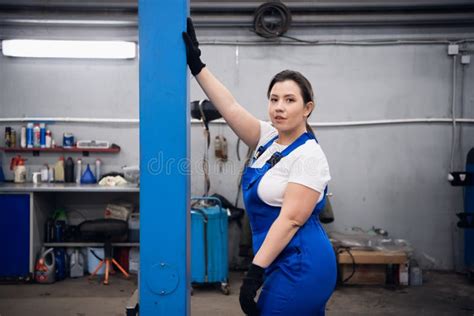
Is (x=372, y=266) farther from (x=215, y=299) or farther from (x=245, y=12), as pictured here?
(x=245, y=12)

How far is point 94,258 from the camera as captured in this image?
4715 mm

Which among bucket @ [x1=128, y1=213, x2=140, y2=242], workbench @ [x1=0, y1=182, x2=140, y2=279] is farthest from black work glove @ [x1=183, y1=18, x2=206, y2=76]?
bucket @ [x1=128, y1=213, x2=140, y2=242]

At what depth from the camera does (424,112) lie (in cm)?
506

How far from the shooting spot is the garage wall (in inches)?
198

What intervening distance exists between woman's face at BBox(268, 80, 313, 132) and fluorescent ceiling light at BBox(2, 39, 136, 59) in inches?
140

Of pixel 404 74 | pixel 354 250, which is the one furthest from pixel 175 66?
pixel 404 74

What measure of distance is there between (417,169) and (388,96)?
932 mm

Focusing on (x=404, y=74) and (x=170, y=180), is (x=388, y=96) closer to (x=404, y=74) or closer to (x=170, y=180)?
(x=404, y=74)

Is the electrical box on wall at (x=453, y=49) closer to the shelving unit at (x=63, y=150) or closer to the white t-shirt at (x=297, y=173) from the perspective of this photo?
the shelving unit at (x=63, y=150)

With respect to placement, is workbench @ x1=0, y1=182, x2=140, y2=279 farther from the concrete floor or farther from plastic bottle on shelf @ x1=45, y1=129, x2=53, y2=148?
plastic bottle on shelf @ x1=45, y1=129, x2=53, y2=148

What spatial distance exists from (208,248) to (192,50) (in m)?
2.84

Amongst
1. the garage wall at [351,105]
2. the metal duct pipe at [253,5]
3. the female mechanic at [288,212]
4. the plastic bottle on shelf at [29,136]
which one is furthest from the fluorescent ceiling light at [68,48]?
the female mechanic at [288,212]

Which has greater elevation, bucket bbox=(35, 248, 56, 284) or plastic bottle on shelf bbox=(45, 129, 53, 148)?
plastic bottle on shelf bbox=(45, 129, 53, 148)

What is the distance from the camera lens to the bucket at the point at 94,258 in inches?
185
